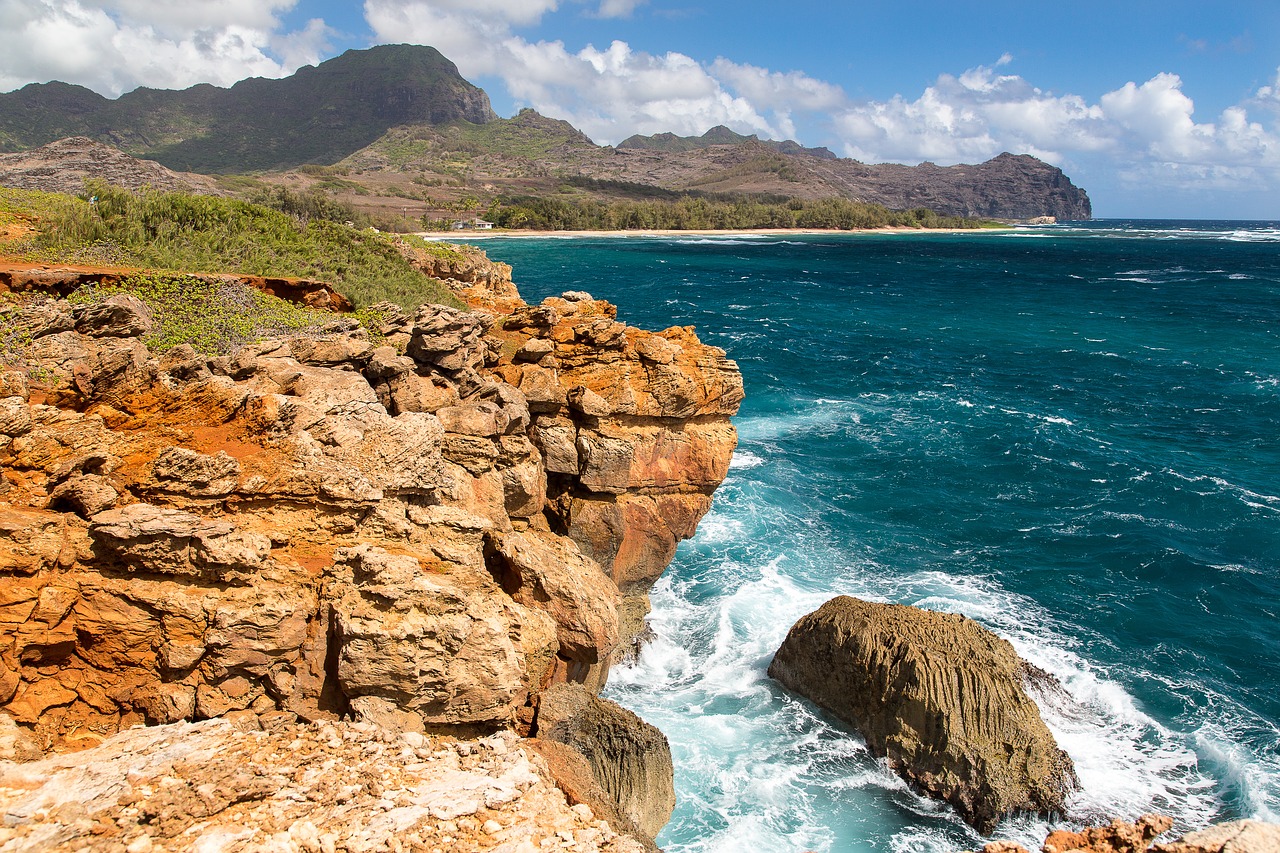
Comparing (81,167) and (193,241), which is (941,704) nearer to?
(193,241)

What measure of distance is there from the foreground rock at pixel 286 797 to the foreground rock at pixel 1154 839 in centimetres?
563

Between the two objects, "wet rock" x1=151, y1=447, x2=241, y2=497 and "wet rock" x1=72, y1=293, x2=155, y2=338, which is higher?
"wet rock" x1=72, y1=293, x2=155, y2=338

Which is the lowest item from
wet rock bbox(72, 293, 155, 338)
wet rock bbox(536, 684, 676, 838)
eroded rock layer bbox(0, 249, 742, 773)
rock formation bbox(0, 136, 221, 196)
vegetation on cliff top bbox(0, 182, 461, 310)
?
wet rock bbox(536, 684, 676, 838)

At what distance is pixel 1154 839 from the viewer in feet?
32.5

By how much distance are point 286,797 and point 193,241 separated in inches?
808

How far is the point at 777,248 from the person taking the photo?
6147 inches

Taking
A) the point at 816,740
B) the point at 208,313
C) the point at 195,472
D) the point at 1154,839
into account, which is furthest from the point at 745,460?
the point at 195,472

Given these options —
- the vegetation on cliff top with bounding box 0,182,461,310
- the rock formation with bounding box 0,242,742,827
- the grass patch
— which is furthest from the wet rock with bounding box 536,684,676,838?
the vegetation on cliff top with bounding box 0,182,461,310

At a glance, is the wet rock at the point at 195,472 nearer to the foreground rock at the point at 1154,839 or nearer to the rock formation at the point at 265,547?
the rock formation at the point at 265,547

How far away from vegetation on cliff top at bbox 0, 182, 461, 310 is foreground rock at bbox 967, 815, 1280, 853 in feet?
71.6

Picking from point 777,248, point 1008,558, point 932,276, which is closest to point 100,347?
point 1008,558

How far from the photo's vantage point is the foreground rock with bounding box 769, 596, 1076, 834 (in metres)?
15.1

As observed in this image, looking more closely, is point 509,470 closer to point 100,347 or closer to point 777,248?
point 100,347

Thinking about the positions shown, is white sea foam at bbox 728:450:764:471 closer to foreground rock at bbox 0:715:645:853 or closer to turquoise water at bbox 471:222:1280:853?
turquoise water at bbox 471:222:1280:853
